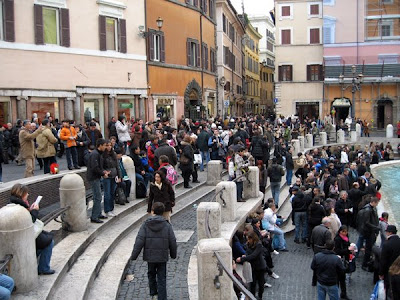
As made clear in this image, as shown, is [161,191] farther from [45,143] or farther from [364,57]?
[364,57]

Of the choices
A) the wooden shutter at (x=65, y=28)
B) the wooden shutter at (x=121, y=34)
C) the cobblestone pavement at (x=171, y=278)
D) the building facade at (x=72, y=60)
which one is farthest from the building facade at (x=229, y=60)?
the cobblestone pavement at (x=171, y=278)

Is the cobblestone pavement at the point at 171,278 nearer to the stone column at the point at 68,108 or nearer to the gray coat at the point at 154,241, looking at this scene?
the gray coat at the point at 154,241

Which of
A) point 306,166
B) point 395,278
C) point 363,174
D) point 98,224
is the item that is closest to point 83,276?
point 98,224

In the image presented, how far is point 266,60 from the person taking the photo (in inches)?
3415

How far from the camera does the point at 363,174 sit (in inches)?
851

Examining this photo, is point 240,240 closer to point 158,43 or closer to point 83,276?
point 83,276

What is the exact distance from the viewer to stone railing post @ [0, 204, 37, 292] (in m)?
6.80

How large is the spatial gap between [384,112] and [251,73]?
75.9 feet

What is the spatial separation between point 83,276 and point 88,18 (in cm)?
1676

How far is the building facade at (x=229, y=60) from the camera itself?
42625 millimetres

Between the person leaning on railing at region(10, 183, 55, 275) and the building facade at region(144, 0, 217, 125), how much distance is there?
62.9ft

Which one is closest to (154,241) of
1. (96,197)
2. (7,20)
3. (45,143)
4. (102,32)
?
(96,197)

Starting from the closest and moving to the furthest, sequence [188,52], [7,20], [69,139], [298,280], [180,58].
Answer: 1. [298,280]
2. [69,139]
3. [7,20]
4. [180,58]
5. [188,52]

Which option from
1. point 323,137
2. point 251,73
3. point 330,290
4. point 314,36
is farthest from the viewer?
point 251,73
